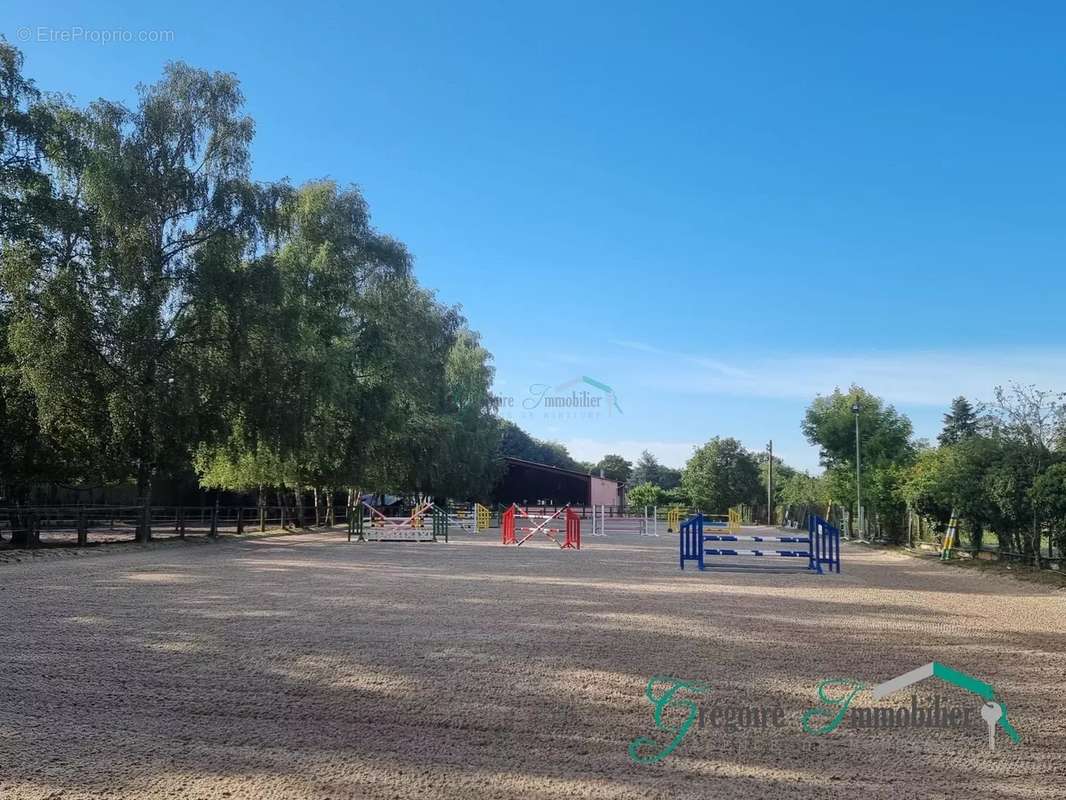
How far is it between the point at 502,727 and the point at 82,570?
42.1 feet

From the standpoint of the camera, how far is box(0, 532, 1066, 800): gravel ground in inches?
163

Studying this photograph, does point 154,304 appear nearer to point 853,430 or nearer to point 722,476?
point 853,430

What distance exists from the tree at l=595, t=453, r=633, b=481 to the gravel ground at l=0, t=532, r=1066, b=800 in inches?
4174

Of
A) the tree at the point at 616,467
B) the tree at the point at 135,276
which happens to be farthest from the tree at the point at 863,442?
the tree at the point at 616,467

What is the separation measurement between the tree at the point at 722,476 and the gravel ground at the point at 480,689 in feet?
189

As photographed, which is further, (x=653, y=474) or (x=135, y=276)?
(x=653, y=474)

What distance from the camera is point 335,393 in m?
27.5

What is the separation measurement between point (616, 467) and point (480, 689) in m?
115

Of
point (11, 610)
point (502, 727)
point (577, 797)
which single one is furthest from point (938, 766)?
point (11, 610)

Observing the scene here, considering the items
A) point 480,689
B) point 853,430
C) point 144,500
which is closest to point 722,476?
point 853,430

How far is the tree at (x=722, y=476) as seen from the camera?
6881 centimetres

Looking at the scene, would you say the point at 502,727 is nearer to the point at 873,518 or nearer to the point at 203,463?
the point at 203,463

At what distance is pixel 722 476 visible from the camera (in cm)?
6919

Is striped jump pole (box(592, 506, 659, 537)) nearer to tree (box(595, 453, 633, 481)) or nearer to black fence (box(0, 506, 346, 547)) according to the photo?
black fence (box(0, 506, 346, 547))
